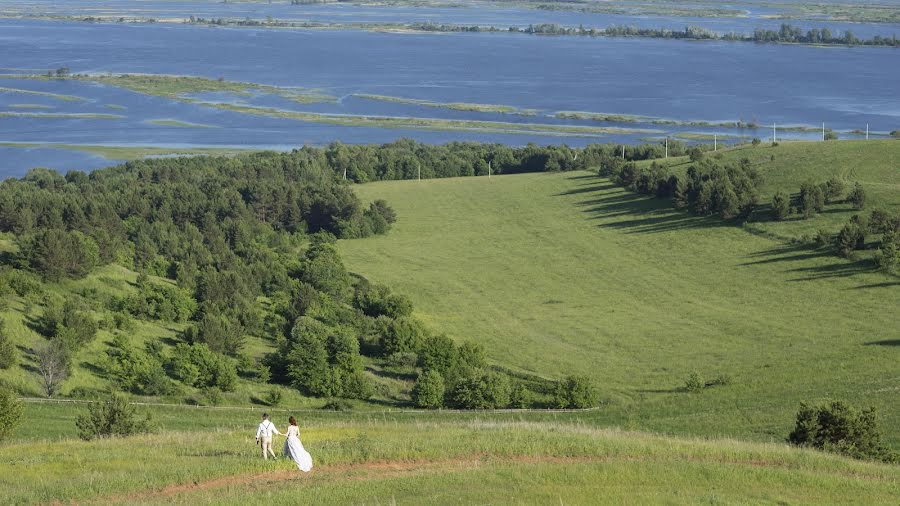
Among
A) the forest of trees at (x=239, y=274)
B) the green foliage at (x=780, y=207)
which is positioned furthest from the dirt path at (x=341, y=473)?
the green foliage at (x=780, y=207)

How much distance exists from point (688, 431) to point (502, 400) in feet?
31.2

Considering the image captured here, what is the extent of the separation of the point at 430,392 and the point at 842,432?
17.6m

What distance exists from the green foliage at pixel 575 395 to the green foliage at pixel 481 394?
6.31 ft

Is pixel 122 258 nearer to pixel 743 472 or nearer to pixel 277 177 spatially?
pixel 277 177

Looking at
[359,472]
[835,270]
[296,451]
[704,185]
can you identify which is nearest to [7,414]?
[296,451]

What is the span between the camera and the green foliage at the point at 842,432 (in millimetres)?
25672

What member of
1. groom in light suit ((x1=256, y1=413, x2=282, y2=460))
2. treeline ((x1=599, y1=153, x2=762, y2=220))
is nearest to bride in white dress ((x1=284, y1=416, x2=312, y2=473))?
groom in light suit ((x1=256, y1=413, x2=282, y2=460))

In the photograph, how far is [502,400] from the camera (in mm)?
39969

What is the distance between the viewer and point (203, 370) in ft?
135

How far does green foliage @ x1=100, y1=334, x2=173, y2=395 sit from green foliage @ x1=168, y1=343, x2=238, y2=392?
28.1 inches

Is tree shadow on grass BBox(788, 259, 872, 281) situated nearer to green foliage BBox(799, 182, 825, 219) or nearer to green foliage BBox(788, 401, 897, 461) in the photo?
green foliage BBox(799, 182, 825, 219)

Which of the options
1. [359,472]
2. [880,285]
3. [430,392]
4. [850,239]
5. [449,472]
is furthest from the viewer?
[850,239]

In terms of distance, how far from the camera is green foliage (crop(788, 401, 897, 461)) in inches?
1011

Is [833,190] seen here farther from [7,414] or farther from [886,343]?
[7,414]
